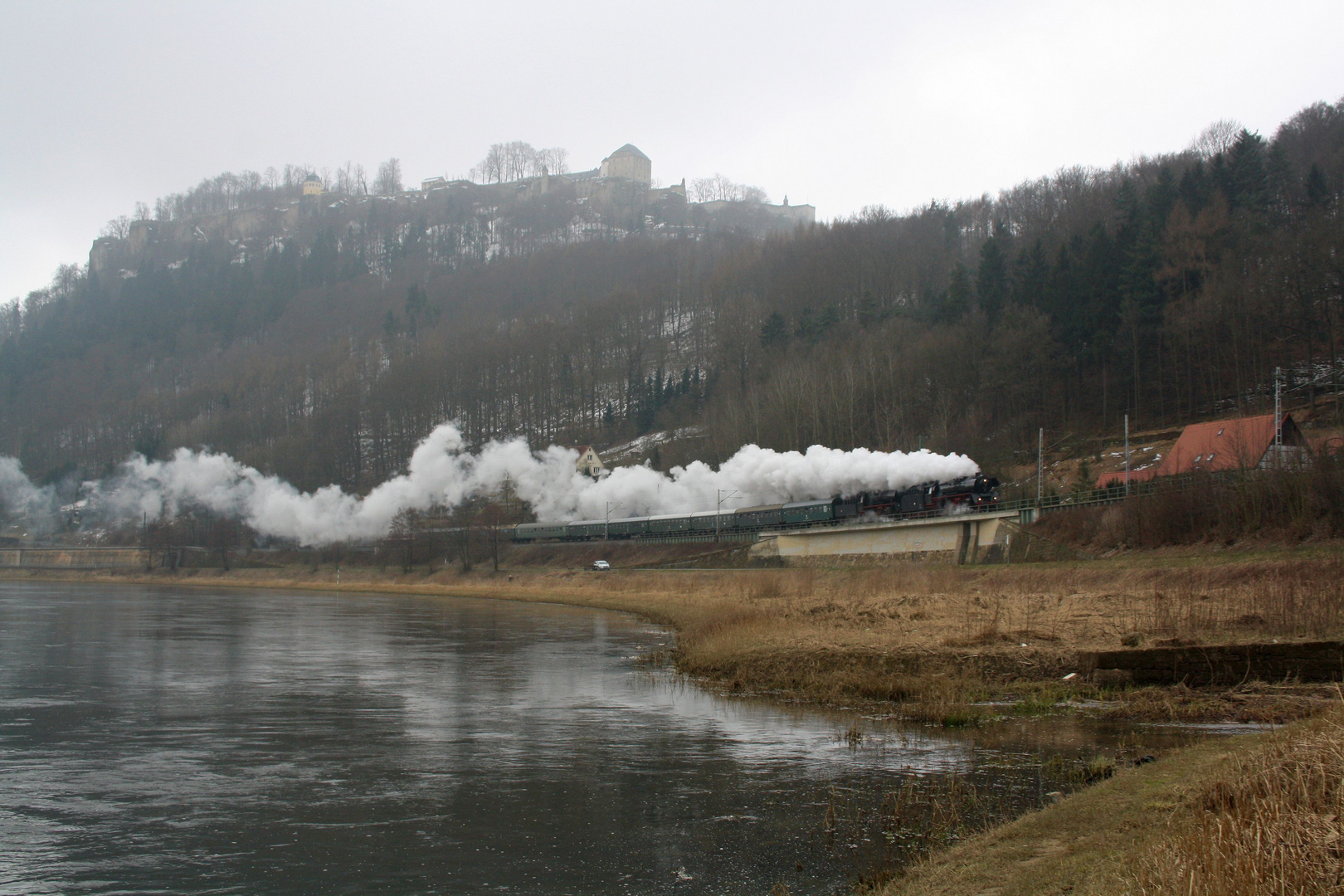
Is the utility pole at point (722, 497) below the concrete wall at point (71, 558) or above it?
above

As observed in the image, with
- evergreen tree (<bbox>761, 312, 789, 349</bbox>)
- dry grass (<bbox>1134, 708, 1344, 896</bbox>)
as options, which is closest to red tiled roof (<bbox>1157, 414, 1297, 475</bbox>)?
dry grass (<bbox>1134, 708, 1344, 896</bbox>)

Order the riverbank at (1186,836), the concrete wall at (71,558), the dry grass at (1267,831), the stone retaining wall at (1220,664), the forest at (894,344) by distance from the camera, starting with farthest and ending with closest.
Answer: the concrete wall at (71,558) < the forest at (894,344) < the stone retaining wall at (1220,664) < the riverbank at (1186,836) < the dry grass at (1267,831)

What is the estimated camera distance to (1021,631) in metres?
25.5

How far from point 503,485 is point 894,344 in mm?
46799

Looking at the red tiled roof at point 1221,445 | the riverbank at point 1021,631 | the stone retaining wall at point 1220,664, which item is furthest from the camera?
the red tiled roof at point 1221,445

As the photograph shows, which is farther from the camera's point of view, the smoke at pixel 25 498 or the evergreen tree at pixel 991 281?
the smoke at pixel 25 498

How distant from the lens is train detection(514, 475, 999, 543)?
6172 centimetres

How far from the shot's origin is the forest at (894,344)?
75562 millimetres

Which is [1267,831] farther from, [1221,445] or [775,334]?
[775,334]

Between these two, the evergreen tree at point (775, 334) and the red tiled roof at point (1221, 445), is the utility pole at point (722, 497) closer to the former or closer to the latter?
the evergreen tree at point (775, 334)

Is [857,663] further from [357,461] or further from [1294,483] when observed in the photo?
[357,461]

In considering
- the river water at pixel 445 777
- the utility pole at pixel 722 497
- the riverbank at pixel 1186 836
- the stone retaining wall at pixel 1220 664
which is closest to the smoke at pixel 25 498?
the utility pole at pixel 722 497

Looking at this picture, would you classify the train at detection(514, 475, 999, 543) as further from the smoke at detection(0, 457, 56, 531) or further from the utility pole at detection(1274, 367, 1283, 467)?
the smoke at detection(0, 457, 56, 531)

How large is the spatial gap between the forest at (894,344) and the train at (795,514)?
49.0ft
